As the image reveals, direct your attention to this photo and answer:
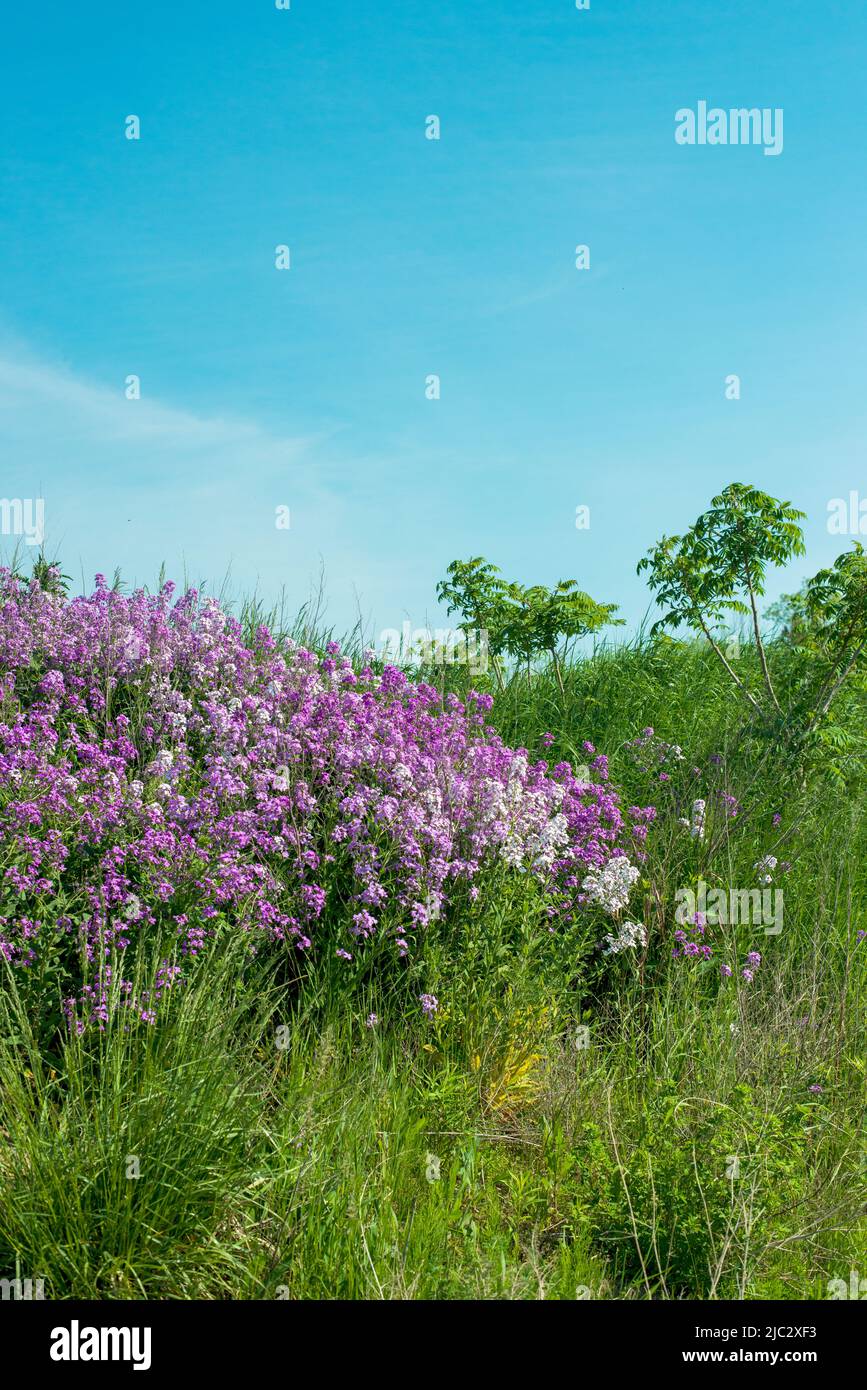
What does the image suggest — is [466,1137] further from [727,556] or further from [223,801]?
[727,556]

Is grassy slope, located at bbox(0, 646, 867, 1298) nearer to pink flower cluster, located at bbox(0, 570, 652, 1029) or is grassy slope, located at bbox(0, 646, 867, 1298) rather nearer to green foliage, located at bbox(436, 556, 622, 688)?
pink flower cluster, located at bbox(0, 570, 652, 1029)

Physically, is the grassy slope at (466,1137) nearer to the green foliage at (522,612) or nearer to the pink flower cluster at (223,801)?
the pink flower cluster at (223,801)

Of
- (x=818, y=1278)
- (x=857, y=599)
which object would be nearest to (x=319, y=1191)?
(x=818, y=1278)

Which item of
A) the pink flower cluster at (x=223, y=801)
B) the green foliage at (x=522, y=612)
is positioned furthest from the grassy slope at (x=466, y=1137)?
the green foliage at (x=522, y=612)

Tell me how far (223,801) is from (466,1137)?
2228 millimetres

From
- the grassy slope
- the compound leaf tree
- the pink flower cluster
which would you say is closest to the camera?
the grassy slope

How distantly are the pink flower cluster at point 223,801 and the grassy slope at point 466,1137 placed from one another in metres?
0.32

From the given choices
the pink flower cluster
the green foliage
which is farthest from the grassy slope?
the green foliage

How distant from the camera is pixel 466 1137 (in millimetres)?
4676

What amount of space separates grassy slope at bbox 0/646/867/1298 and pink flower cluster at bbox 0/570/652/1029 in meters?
0.32

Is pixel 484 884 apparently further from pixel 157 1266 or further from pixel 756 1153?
pixel 157 1266

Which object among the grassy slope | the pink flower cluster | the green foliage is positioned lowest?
the grassy slope

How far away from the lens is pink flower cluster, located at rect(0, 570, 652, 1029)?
4.95m

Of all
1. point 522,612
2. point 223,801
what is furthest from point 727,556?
point 223,801
